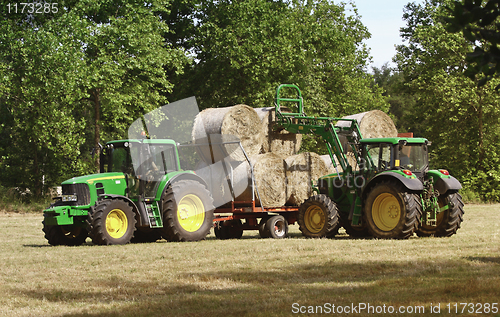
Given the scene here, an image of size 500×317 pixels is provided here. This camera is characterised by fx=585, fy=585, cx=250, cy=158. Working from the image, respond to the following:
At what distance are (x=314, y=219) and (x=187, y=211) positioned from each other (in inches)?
112

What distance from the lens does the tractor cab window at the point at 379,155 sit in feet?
40.2

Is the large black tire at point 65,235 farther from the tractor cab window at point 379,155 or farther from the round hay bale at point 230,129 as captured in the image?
the tractor cab window at point 379,155

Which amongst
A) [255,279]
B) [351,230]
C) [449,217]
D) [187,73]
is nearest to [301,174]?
[351,230]

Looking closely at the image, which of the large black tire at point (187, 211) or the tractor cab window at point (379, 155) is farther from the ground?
the tractor cab window at point (379, 155)

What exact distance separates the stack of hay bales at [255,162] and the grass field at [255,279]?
7.31 ft

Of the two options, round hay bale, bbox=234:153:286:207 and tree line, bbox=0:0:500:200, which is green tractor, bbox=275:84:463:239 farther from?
tree line, bbox=0:0:500:200

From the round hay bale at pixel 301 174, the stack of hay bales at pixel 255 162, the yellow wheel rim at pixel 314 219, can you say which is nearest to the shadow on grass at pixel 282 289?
the yellow wheel rim at pixel 314 219

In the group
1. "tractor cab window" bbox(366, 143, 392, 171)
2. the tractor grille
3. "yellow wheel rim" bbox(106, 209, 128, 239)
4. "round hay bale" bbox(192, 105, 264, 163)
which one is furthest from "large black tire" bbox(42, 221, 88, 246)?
"tractor cab window" bbox(366, 143, 392, 171)

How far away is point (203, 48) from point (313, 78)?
21.5 ft

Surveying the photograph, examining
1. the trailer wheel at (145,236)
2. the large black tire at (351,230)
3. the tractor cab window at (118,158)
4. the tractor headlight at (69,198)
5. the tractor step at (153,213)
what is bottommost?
the large black tire at (351,230)

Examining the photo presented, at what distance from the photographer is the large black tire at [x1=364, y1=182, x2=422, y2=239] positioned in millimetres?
11305

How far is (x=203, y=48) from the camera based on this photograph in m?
25.1

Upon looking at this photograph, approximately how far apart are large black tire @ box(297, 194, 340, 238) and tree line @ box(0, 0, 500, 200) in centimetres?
583

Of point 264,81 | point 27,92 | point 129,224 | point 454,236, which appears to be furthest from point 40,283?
point 264,81
